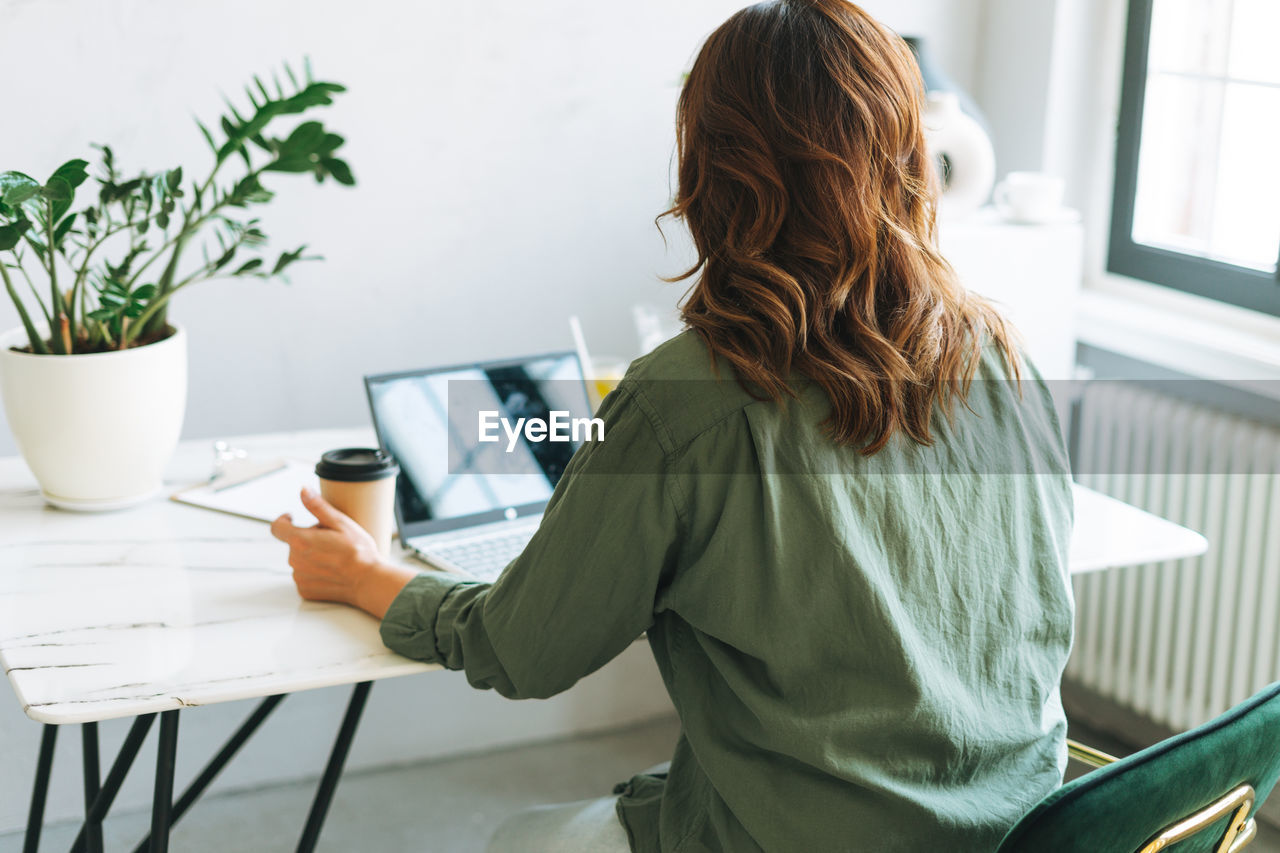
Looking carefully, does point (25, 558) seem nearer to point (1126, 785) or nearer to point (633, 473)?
point (633, 473)

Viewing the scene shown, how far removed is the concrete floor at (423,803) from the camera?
2162mm

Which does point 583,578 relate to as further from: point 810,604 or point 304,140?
point 304,140

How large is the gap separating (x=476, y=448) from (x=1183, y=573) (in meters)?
1.34

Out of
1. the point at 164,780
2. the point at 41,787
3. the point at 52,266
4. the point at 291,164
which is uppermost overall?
the point at 291,164

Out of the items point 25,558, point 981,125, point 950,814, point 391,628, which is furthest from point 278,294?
point 950,814

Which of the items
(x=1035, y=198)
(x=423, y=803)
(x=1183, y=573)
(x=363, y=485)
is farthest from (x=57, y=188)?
(x=1183, y=573)

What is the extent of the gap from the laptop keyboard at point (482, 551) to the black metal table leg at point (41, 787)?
0.62 m

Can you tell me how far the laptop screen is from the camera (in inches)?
62.7

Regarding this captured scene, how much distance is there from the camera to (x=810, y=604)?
103 cm

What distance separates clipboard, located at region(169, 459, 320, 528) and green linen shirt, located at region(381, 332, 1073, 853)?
581mm

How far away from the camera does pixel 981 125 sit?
2.19 m

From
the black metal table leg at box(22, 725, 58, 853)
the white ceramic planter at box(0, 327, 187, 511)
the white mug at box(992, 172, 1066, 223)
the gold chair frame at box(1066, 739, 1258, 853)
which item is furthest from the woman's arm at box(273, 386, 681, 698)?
the white mug at box(992, 172, 1066, 223)

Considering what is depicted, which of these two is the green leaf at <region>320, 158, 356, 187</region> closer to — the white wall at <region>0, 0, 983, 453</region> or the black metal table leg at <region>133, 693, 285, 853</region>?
the white wall at <region>0, 0, 983, 453</region>

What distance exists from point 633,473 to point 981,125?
142 cm
